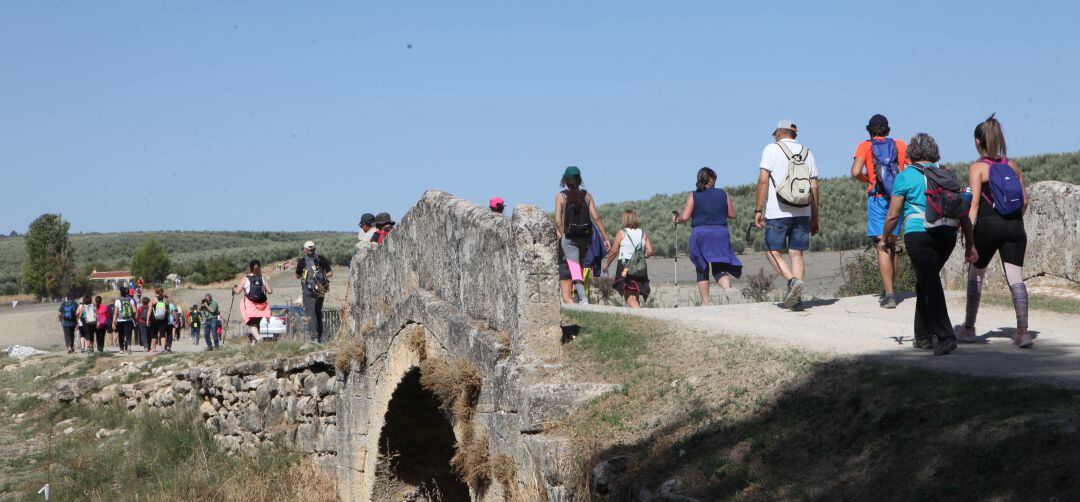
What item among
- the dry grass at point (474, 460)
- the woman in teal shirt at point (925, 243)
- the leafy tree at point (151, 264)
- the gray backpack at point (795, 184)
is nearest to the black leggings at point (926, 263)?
the woman in teal shirt at point (925, 243)

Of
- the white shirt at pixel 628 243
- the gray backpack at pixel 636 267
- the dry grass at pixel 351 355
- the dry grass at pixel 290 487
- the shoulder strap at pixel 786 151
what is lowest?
the dry grass at pixel 290 487

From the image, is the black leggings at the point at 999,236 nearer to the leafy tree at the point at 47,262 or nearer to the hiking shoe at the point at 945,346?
the hiking shoe at the point at 945,346

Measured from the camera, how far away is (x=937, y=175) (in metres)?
7.35

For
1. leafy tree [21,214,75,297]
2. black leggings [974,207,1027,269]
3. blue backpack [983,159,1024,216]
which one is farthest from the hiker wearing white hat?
leafy tree [21,214,75,297]

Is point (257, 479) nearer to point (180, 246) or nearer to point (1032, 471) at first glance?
point (1032, 471)

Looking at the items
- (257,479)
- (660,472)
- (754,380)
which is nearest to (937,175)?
(754,380)

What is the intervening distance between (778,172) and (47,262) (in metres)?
61.3

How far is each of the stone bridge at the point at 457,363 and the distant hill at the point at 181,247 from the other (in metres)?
59.2

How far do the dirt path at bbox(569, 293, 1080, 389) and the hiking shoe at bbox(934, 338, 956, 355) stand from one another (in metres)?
0.05

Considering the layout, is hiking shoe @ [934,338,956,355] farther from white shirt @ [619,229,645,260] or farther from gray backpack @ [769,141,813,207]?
white shirt @ [619,229,645,260]

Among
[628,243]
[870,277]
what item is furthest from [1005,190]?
[870,277]

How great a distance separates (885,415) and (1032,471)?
107 cm

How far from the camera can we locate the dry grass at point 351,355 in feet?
39.1

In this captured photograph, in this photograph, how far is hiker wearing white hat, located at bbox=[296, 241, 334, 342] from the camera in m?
14.6
